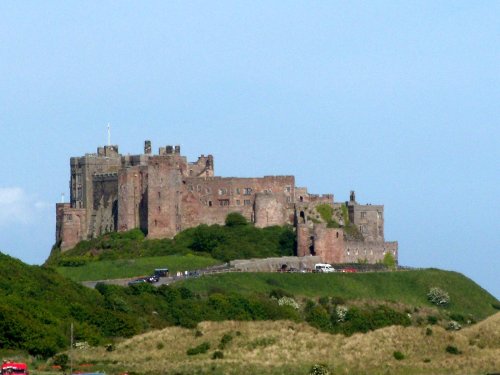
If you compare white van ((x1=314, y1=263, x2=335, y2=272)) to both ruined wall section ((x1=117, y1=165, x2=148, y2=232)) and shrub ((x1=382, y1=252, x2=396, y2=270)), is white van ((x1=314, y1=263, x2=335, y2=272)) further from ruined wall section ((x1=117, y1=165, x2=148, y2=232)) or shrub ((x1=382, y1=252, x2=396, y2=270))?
ruined wall section ((x1=117, y1=165, x2=148, y2=232))

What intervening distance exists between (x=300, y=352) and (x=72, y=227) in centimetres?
6570

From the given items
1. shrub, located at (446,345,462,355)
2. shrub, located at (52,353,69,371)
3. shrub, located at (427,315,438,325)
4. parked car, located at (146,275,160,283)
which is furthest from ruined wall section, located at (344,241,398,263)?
shrub, located at (446,345,462,355)

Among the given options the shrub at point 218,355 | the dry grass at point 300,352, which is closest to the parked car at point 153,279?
the dry grass at point 300,352

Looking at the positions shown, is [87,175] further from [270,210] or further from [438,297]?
[438,297]

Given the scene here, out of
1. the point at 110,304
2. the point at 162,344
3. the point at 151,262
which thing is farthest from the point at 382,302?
the point at 162,344

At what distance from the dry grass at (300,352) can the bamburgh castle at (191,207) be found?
51924 millimetres

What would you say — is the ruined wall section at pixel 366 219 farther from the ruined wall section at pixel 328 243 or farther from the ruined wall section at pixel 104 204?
the ruined wall section at pixel 104 204

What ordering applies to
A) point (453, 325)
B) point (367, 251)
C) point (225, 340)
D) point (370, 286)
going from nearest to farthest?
point (225, 340)
point (453, 325)
point (370, 286)
point (367, 251)

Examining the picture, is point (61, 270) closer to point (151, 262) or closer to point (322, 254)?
point (151, 262)

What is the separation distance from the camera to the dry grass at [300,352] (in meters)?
75.9

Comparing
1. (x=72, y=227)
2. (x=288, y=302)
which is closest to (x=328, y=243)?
(x=288, y=302)

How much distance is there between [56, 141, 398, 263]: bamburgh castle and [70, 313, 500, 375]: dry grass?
170ft

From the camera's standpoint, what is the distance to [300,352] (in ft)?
265

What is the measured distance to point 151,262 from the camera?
437ft
